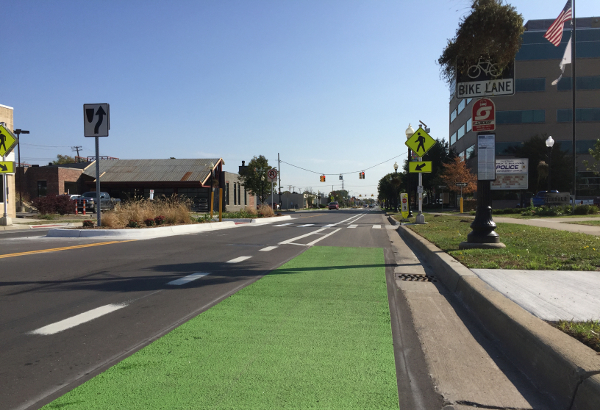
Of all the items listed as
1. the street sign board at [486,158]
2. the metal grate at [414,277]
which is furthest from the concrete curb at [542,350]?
the street sign board at [486,158]

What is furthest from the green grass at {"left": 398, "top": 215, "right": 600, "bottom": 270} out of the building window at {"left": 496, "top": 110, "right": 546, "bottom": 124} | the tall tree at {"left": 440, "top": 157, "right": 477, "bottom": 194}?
the building window at {"left": 496, "top": 110, "right": 546, "bottom": 124}

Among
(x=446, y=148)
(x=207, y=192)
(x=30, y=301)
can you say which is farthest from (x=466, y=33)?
(x=446, y=148)

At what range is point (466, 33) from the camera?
9.11 meters

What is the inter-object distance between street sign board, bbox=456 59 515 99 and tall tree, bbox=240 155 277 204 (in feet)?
139

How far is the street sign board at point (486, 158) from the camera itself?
29.3 feet

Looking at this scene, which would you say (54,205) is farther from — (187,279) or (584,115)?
(584,115)

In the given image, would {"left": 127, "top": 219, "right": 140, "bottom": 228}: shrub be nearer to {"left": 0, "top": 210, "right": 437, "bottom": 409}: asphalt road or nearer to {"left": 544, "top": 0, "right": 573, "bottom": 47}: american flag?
{"left": 0, "top": 210, "right": 437, "bottom": 409}: asphalt road

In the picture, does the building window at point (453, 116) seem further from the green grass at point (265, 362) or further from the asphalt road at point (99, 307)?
the green grass at point (265, 362)

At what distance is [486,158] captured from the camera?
9.00 m

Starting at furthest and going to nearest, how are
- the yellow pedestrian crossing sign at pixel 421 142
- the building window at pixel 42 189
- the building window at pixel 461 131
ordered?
the building window at pixel 461 131 → the building window at pixel 42 189 → the yellow pedestrian crossing sign at pixel 421 142

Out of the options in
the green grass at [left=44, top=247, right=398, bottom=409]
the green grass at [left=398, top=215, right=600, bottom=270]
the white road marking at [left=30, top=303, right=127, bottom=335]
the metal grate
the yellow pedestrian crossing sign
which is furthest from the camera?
the yellow pedestrian crossing sign

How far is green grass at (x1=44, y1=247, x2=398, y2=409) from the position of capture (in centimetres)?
283

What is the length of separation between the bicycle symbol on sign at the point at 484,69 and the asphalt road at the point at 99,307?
4.60 meters

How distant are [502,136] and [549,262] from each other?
49.7 meters
